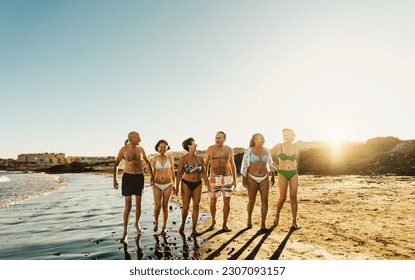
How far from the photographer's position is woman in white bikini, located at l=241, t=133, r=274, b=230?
7.95m

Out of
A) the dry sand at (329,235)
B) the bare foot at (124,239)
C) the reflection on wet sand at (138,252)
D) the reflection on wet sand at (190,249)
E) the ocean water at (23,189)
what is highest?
the bare foot at (124,239)

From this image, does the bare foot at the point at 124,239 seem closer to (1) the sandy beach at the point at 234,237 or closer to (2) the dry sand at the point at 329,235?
(1) the sandy beach at the point at 234,237

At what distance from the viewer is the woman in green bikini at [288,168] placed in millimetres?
8180

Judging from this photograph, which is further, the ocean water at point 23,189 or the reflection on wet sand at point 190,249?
the ocean water at point 23,189

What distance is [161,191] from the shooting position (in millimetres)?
8023

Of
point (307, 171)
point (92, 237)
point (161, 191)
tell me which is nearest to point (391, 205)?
point (161, 191)

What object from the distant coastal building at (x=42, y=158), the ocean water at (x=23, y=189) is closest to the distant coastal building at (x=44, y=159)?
the distant coastal building at (x=42, y=158)

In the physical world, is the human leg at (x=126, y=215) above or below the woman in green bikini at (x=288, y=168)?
below

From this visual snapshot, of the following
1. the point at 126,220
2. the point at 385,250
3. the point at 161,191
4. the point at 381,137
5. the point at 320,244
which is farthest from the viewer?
the point at 381,137

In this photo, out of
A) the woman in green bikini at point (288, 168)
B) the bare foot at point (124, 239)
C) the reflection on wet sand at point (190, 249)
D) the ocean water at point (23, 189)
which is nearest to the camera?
the reflection on wet sand at point (190, 249)

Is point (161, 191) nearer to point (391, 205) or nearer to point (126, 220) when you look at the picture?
point (126, 220)

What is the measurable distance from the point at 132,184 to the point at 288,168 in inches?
165

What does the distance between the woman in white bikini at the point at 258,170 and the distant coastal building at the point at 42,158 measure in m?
150
